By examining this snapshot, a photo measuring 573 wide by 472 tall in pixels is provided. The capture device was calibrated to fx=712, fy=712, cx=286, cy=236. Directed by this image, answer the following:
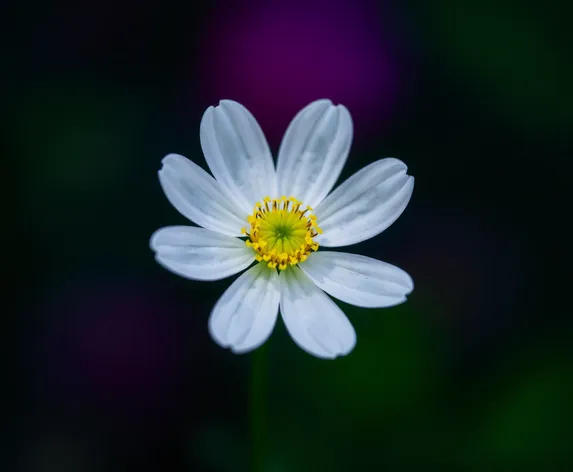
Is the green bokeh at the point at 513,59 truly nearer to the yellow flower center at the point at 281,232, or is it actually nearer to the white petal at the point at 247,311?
the yellow flower center at the point at 281,232

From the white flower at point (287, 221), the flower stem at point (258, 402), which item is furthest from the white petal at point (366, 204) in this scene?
the flower stem at point (258, 402)

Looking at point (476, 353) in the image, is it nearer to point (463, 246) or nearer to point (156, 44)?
point (463, 246)

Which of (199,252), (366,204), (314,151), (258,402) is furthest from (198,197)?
(258,402)

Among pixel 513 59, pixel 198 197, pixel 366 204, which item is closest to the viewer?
pixel 198 197

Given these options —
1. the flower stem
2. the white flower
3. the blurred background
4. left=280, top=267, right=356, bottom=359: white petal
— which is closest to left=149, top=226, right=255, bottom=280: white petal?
the white flower

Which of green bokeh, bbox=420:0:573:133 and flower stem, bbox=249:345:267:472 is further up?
green bokeh, bbox=420:0:573:133

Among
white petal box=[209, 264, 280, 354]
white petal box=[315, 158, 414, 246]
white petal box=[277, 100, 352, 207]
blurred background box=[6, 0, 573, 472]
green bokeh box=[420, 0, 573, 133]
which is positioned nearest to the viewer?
white petal box=[209, 264, 280, 354]

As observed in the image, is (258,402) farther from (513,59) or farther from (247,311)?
(513,59)

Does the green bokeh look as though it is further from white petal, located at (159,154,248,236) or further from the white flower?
white petal, located at (159,154,248,236)

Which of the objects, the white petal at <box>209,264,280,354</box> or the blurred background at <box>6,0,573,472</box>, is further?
the blurred background at <box>6,0,573,472</box>
